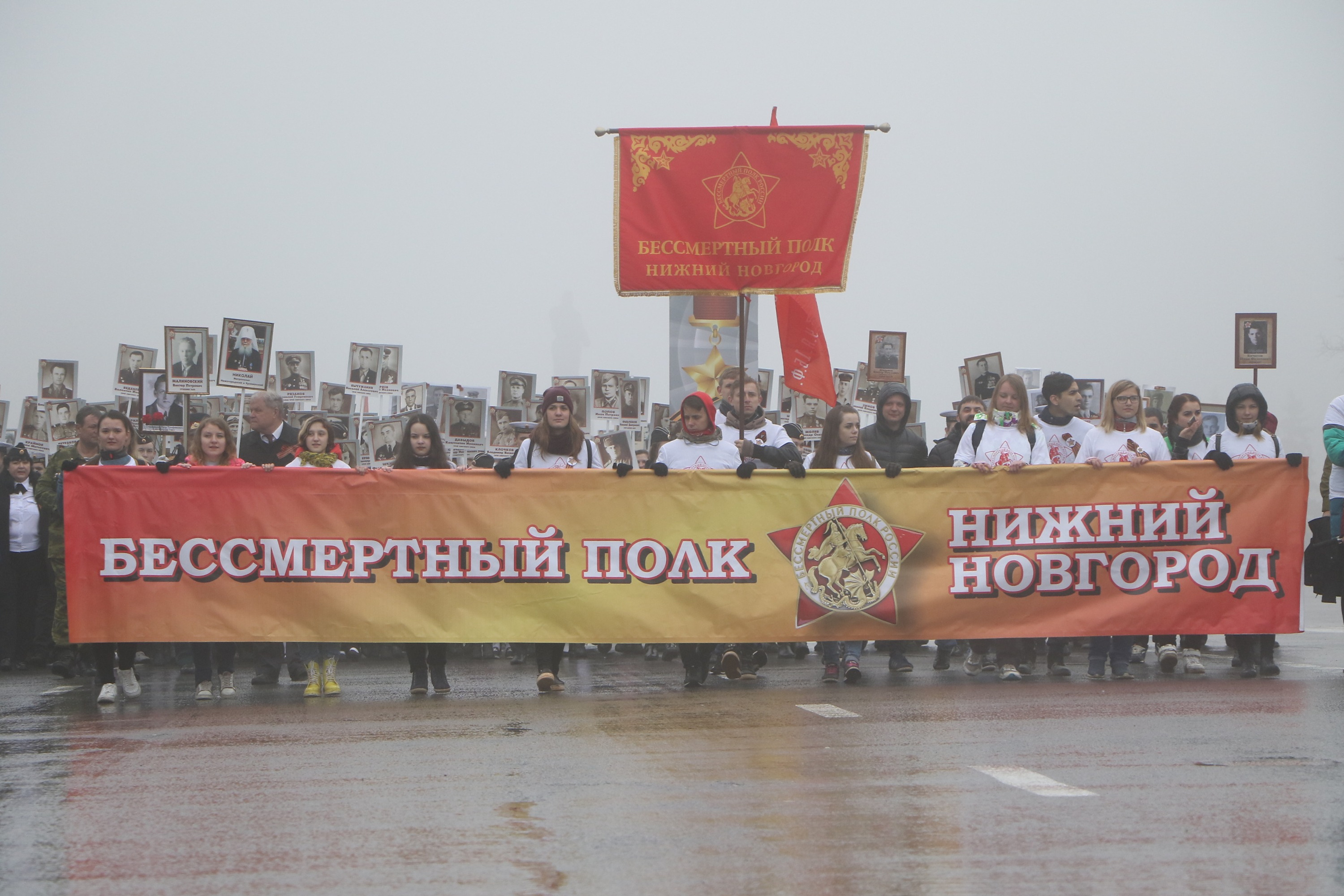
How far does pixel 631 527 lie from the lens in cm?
1012

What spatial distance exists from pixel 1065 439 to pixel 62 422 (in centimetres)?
1406

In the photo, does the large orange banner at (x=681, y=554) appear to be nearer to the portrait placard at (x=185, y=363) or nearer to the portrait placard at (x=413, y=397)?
the portrait placard at (x=185, y=363)

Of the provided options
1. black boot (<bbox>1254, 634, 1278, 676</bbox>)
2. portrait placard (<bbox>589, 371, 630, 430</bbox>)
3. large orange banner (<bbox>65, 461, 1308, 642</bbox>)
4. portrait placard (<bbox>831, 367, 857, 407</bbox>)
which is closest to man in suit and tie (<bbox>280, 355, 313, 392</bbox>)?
portrait placard (<bbox>589, 371, 630, 430</bbox>)

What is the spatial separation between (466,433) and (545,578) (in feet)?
32.0

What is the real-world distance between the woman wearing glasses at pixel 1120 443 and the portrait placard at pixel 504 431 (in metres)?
10.1

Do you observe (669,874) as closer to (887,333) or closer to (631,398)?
(887,333)

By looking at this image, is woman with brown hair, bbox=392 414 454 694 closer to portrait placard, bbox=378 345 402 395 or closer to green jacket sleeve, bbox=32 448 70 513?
green jacket sleeve, bbox=32 448 70 513

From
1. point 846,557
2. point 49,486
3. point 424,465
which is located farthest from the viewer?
point 49,486

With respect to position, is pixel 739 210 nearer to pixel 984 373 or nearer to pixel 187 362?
pixel 984 373

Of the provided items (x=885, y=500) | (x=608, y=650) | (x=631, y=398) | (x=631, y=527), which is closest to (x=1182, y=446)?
(x=885, y=500)

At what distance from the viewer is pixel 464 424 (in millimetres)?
19547

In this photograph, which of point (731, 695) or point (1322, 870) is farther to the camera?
point (731, 695)

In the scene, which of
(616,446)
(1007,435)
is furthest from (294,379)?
(1007,435)

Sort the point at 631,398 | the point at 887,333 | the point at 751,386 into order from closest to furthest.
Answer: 1. the point at 751,386
2. the point at 887,333
3. the point at 631,398
